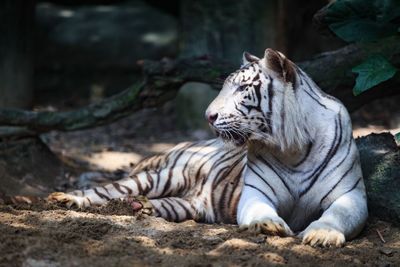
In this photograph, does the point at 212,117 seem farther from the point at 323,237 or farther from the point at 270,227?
the point at 323,237

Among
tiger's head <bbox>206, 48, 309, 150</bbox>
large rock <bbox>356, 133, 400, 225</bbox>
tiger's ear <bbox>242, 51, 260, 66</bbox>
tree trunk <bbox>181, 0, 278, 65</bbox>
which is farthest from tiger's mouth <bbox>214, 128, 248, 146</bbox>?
tree trunk <bbox>181, 0, 278, 65</bbox>

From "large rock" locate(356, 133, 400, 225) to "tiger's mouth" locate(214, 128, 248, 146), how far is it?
903 millimetres

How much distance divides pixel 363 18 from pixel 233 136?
120cm

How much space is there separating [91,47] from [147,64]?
4318 millimetres

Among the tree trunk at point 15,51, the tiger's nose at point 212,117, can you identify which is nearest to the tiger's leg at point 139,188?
the tiger's nose at point 212,117

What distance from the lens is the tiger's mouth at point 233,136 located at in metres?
3.88

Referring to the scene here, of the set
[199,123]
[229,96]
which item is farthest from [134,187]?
[199,123]

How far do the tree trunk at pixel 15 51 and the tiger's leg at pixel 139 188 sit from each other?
3.16m

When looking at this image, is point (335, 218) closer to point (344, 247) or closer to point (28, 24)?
point (344, 247)

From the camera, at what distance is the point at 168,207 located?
4.49 meters

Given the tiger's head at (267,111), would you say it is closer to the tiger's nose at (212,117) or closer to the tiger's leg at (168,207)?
the tiger's nose at (212,117)

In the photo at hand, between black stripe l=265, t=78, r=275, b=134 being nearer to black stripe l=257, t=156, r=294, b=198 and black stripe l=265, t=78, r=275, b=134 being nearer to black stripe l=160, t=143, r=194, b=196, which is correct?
black stripe l=257, t=156, r=294, b=198

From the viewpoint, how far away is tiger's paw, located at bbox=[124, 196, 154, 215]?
170 inches

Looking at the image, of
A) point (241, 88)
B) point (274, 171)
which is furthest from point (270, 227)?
point (241, 88)
